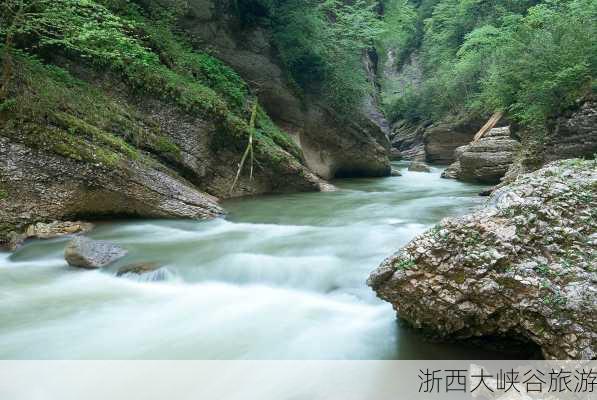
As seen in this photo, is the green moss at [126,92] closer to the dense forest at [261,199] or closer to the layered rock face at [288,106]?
the dense forest at [261,199]

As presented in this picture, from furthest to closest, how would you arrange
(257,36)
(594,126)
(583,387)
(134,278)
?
(257,36) < (594,126) < (134,278) < (583,387)

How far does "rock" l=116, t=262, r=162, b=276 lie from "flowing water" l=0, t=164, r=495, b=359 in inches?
4.5

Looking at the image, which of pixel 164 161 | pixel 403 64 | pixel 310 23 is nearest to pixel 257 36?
pixel 310 23

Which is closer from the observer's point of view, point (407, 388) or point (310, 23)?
point (407, 388)

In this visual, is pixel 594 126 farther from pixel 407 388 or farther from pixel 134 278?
pixel 134 278

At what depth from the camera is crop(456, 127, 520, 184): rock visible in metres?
13.0

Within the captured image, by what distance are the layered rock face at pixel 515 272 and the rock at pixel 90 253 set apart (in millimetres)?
4046

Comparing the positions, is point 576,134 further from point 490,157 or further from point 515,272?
point 515,272

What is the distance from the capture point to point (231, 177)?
1109 cm

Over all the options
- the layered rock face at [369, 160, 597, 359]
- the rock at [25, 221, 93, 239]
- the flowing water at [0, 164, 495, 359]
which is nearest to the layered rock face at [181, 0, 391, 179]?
the flowing water at [0, 164, 495, 359]

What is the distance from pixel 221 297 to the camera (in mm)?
5410

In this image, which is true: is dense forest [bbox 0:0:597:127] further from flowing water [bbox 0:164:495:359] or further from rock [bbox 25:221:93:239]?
flowing water [bbox 0:164:495:359]

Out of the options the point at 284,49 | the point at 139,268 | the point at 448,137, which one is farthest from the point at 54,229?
the point at 448,137

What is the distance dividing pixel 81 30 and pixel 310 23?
859cm
